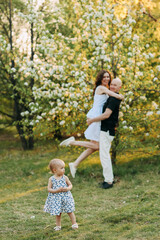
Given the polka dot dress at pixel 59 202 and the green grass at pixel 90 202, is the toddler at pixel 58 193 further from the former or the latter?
the green grass at pixel 90 202

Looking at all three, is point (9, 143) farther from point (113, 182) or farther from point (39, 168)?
point (113, 182)

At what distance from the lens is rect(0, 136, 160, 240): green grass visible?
4285 millimetres

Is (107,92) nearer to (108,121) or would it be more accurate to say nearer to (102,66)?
(108,121)

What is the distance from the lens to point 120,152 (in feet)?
26.9

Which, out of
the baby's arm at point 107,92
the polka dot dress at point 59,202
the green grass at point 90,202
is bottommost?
the green grass at point 90,202

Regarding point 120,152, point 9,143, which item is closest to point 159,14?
point 120,152

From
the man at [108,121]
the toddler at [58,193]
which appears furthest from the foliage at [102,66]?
the toddler at [58,193]

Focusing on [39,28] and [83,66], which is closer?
[83,66]

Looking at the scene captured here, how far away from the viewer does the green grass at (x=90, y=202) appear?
14.1 feet

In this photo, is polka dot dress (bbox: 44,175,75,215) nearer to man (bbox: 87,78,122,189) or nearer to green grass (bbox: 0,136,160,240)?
green grass (bbox: 0,136,160,240)

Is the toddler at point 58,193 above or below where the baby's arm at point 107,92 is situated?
below

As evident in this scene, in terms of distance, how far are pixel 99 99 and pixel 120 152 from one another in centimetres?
200

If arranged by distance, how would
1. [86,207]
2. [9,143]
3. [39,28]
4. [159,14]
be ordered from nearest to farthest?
[86,207] → [39,28] → [159,14] → [9,143]

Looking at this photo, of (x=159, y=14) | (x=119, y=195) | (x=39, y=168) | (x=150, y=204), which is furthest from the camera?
(x=159, y=14)
